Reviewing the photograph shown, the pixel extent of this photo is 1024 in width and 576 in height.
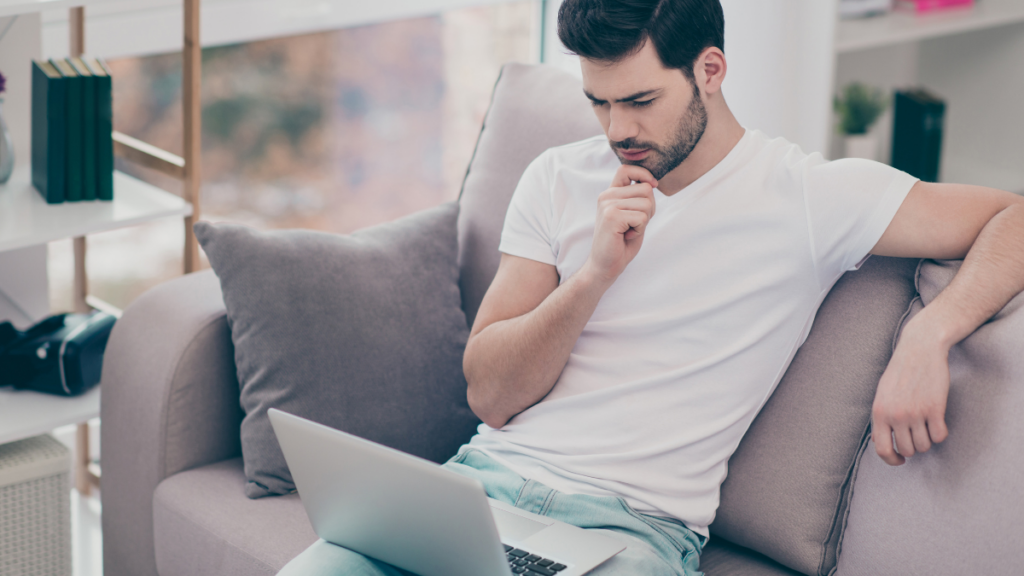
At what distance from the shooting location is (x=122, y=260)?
9.09 feet

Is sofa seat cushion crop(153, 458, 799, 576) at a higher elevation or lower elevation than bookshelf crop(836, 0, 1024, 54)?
lower

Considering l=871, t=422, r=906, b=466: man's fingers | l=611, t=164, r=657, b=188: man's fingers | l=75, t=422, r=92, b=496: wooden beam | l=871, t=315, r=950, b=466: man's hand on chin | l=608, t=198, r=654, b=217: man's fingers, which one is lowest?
l=75, t=422, r=92, b=496: wooden beam

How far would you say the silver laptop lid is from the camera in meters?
0.95

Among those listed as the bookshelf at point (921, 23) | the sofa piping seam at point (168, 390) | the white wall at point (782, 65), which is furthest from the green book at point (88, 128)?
the bookshelf at point (921, 23)

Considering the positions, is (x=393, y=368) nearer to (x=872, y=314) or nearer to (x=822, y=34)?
(x=872, y=314)

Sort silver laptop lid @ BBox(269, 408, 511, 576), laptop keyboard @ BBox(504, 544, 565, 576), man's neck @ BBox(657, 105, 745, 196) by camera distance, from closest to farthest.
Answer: silver laptop lid @ BBox(269, 408, 511, 576)
laptop keyboard @ BBox(504, 544, 565, 576)
man's neck @ BBox(657, 105, 745, 196)

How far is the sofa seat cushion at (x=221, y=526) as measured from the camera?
4.47 ft

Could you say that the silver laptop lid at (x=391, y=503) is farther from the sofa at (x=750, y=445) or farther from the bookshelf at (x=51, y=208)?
Answer: the bookshelf at (x=51, y=208)

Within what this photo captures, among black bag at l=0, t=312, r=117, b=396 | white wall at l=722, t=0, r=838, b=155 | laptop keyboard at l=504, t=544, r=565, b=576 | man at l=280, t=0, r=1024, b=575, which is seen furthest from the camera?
white wall at l=722, t=0, r=838, b=155

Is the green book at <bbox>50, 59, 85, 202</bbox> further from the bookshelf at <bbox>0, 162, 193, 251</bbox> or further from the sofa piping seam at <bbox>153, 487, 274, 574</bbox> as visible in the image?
the sofa piping seam at <bbox>153, 487, 274, 574</bbox>

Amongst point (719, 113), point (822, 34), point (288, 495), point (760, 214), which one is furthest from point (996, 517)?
point (822, 34)

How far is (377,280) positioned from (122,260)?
5.03 ft

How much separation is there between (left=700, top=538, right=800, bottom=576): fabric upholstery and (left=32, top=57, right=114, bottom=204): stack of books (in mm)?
1324

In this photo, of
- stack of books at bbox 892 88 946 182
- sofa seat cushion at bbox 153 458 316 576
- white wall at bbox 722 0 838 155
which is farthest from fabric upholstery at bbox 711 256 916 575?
stack of books at bbox 892 88 946 182
